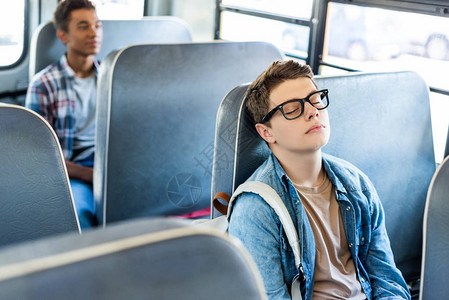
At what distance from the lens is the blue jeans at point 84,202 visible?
2.46 meters

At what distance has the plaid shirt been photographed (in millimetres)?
2855

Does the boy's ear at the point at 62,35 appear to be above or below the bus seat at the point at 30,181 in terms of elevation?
above

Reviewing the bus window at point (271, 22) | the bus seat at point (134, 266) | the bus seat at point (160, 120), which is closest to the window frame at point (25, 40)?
the bus window at point (271, 22)

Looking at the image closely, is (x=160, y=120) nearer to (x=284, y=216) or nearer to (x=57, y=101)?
(x=57, y=101)

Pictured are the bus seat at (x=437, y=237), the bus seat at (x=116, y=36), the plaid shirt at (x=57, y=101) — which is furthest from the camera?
the bus seat at (x=116, y=36)

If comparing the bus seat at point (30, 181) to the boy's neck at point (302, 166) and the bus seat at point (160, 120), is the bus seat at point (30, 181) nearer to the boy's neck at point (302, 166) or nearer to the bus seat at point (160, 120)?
the boy's neck at point (302, 166)

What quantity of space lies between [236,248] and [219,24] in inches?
130

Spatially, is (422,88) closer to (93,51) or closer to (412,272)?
(412,272)

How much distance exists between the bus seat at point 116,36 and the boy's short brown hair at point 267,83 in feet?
5.93

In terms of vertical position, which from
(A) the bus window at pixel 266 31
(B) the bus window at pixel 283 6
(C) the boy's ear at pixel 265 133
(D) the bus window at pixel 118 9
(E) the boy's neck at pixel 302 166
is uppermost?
(B) the bus window at pixel 283 6

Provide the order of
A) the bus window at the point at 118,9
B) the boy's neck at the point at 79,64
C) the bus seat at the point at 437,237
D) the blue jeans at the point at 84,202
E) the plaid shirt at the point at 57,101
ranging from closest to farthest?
the bus seat at the point at 437,237
the blue jeans at the point at 84,202
the plaid shirt at the point at 57,101
the boy's neck at the point at 79,64
the bus window at the point at 118,9

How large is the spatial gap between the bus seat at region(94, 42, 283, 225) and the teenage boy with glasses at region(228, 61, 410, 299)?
738 mm

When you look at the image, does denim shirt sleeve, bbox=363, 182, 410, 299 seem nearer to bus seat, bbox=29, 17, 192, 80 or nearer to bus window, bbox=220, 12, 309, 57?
bus window, bbox=220, 12, 309, 57

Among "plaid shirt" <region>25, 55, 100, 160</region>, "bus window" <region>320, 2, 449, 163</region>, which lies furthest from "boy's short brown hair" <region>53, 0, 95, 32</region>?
"bus window" <region>320, 2, 449, 163</region>
